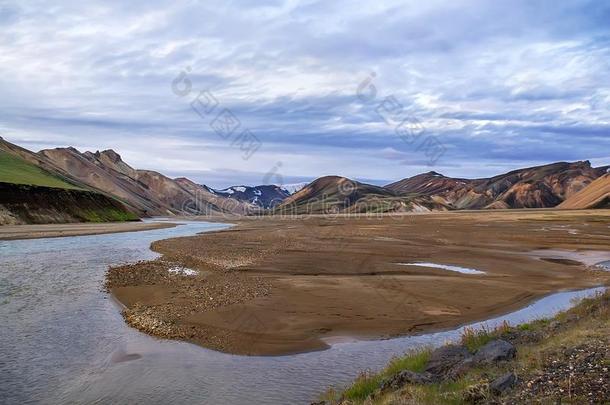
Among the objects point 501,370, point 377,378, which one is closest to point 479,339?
point 501,370

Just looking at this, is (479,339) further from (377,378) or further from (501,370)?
(377,378)

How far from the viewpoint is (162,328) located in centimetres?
1825

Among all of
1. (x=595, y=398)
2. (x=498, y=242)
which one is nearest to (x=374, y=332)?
(x=595, y=398)

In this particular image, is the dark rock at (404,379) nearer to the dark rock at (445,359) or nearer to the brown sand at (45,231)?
the dark rock at (445,359)

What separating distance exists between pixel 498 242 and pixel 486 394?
5090 centimetres

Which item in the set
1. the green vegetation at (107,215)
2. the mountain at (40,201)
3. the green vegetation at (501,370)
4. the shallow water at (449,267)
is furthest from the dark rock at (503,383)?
the green vegetation at (107,215)

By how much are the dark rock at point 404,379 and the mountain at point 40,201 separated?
93401mm

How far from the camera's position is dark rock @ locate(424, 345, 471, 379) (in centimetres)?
1122

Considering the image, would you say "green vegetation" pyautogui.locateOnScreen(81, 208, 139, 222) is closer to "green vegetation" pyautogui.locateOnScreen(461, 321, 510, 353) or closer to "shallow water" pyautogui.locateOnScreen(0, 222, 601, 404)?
"shallow water" pyautogui.locateOnScreen(0, 222, 601, 404)

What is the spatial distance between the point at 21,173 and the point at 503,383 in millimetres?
136274

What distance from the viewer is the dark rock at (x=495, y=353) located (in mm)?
11109

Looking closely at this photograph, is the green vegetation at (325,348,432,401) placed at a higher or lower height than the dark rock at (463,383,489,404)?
lower

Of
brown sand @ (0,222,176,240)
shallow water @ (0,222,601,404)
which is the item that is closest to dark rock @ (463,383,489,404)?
shallow water @ (0,222,601,404)

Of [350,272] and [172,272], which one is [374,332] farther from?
[172,272]
